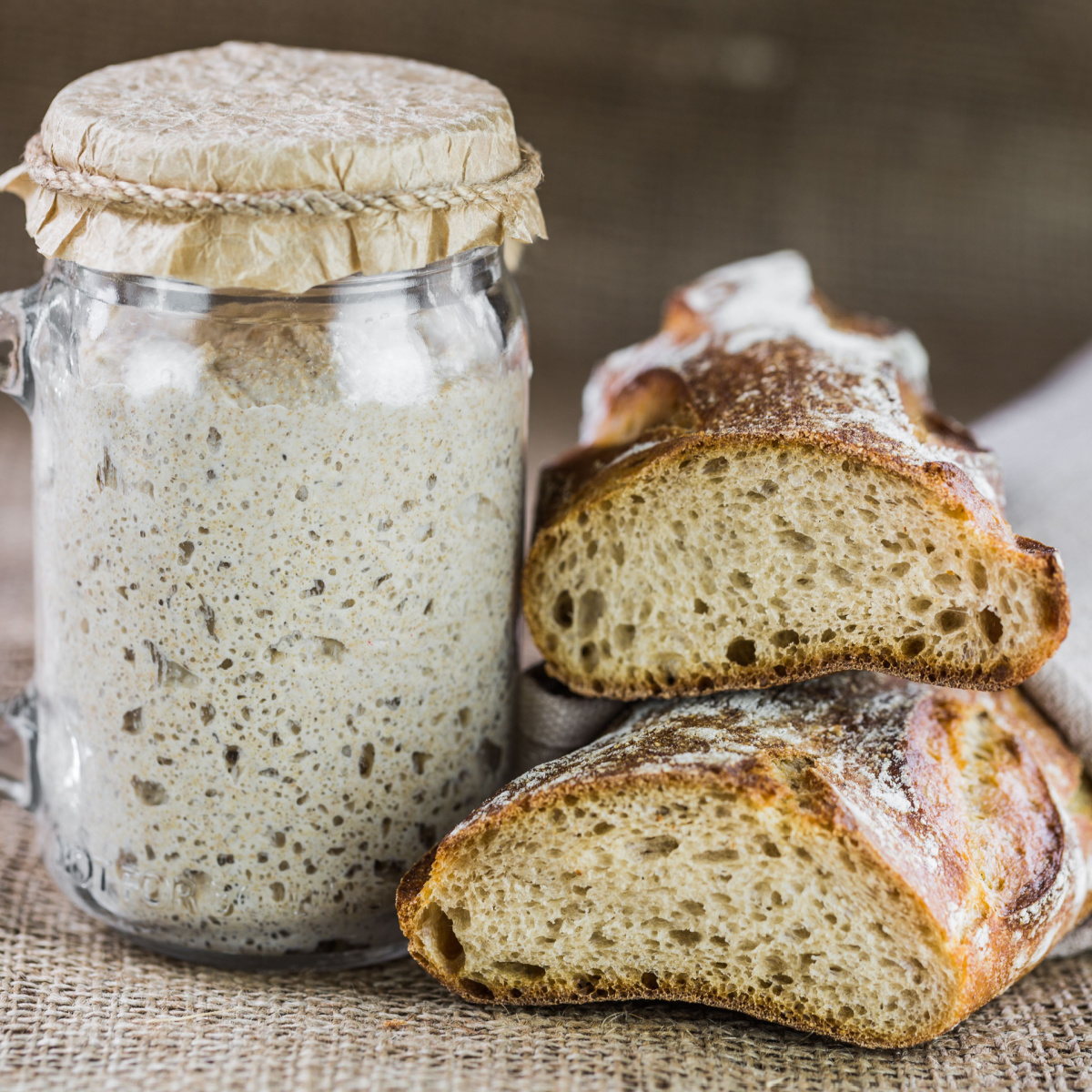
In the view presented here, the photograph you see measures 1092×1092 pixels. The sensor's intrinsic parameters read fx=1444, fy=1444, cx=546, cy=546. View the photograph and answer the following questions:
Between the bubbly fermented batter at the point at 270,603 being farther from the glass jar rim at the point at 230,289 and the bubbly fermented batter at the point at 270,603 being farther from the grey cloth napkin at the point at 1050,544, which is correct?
the grey cloth napkin at the point at 1050,544

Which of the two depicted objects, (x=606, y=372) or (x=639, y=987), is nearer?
(x=639, y=987)

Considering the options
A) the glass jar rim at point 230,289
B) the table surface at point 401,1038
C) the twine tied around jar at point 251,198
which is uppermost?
the twine tied around jar at point 251,198

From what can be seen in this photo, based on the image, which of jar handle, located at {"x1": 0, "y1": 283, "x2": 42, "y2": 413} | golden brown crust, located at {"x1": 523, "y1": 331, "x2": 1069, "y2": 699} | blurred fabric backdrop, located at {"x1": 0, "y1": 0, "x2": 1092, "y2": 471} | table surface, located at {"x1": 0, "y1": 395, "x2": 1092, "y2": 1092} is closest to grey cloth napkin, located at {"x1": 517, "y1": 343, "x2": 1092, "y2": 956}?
golden brown crust, located at {"x1": 523, "y1": 331, "x2": 1069, "y2": 699}

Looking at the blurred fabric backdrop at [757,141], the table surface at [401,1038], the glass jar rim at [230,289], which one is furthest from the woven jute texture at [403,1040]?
the blurred fabric backdrop at [757,141]

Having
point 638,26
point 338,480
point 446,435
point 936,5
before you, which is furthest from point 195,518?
point 936,5

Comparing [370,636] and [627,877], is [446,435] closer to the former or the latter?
[370,636]
